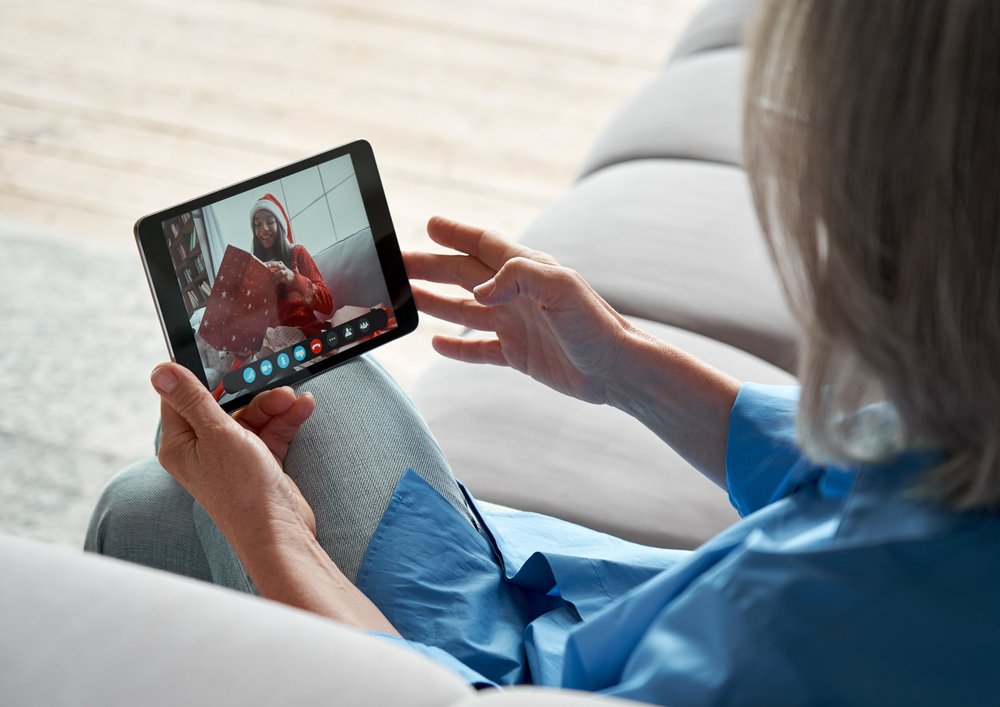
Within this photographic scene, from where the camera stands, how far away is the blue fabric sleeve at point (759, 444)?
765mm

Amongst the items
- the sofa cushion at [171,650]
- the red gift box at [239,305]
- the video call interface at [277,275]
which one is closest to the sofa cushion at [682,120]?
the video call interface at [277,275]

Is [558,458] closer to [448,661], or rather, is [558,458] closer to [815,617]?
[448,661]

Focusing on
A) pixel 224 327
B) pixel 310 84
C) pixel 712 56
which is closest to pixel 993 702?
pixel 224 327

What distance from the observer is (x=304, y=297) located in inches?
35.1

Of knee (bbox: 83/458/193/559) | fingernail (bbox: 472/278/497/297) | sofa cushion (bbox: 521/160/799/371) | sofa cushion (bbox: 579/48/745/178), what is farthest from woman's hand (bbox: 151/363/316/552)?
sofa cushion (bbox: 579/48/745/178)

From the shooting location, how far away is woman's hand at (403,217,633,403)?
2.76 ft

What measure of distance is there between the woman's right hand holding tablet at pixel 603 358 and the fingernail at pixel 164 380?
12.0 inches

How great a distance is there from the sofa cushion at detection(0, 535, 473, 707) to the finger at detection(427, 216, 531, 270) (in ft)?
1.93

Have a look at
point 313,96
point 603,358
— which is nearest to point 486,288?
point 603,358

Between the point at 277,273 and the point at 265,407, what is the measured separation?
0.46 feet

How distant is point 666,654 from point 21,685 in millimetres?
360

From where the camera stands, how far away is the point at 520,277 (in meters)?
0.83

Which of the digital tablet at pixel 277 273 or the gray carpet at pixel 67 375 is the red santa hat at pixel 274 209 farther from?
the gray carpet at pixel 67 375

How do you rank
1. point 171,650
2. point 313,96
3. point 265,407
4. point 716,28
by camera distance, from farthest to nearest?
point 313,96
point 716,28
point 265,407
point 171,650
